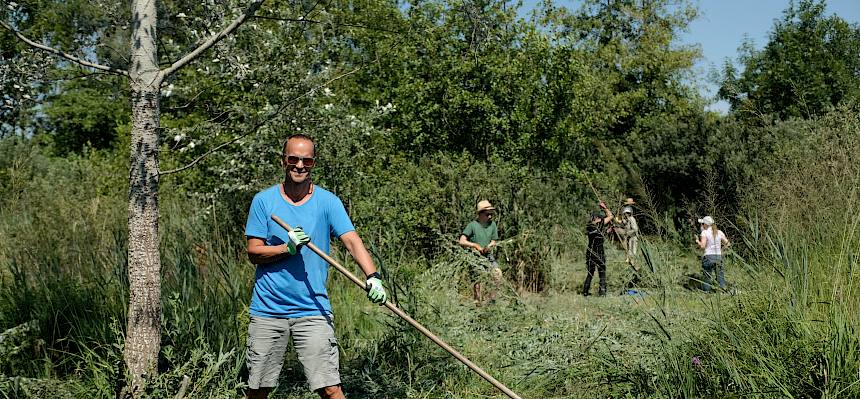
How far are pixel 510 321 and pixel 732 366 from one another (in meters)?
2.76

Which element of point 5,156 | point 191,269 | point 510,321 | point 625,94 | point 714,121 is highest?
point 625,94

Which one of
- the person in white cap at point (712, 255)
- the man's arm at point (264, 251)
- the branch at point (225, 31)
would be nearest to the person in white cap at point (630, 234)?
the person in white cap at point (712, 255)

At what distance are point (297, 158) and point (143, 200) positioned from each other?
109 centimetres

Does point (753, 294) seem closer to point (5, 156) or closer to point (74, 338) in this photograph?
point (74, 338)

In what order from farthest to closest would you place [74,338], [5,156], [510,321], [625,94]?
1. [625,94]
2. [5,156]
3. [510,321]
4. [74,338]

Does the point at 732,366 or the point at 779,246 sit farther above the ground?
the point at 779,246

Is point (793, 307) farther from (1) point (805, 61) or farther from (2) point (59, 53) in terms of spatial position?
(1) point (805, 61)

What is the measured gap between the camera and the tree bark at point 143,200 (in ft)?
14.0

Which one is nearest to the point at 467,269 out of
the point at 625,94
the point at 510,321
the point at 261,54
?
the point at 510,321

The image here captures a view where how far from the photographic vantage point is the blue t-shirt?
12.4ft

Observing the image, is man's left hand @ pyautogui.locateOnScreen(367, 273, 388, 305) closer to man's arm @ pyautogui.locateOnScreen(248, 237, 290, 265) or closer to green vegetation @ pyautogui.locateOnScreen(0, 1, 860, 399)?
man's arm @ pyautogui.locateOnScreen(248, 237, 290, 265)

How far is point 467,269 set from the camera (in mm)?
7145

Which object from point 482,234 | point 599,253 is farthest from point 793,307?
point 482,234

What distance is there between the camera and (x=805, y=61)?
965 inches
